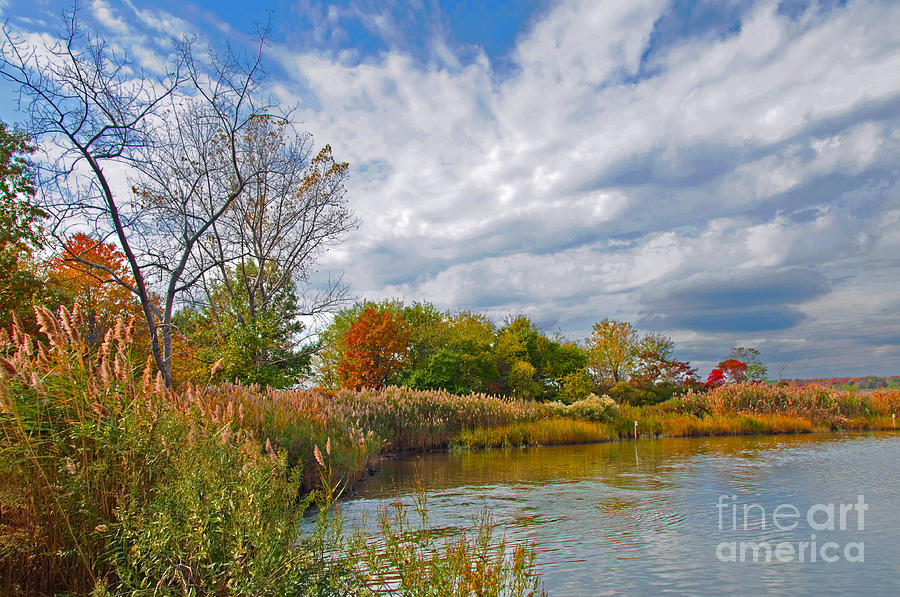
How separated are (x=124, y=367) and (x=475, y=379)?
78.7 ft

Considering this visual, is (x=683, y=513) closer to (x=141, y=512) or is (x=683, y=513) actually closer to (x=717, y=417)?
(x=141, y=512)

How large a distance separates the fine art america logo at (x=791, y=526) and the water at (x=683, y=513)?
0.07 ft

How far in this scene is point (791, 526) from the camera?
19.1 ft

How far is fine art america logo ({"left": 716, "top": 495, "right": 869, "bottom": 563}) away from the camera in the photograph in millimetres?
4824

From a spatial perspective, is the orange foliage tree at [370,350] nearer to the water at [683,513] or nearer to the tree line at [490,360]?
the tree line at [490,360]

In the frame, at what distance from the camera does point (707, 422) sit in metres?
19.7

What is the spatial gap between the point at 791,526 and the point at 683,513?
1091 mm

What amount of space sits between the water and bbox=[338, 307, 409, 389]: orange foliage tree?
1477cm

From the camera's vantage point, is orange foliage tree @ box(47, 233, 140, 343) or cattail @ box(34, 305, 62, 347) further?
orange foliage tree @ box(47, 233, 140, 343)

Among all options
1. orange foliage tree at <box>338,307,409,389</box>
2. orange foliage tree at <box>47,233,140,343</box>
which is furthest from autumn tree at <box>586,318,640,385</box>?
orange foliage tree at <box>47,233,140,343</box>

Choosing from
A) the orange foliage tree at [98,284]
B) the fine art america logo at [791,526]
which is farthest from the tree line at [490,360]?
the fine art america logo at [791,526]

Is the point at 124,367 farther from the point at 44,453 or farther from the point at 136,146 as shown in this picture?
the point at 136,146

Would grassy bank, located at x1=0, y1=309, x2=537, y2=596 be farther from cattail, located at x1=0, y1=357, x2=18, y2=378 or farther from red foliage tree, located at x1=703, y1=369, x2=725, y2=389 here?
red foliage tree, located at x1=703, y1=369, x2=725, y2=389

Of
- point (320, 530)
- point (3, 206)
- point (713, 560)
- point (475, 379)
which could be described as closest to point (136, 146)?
point (3, 206)
